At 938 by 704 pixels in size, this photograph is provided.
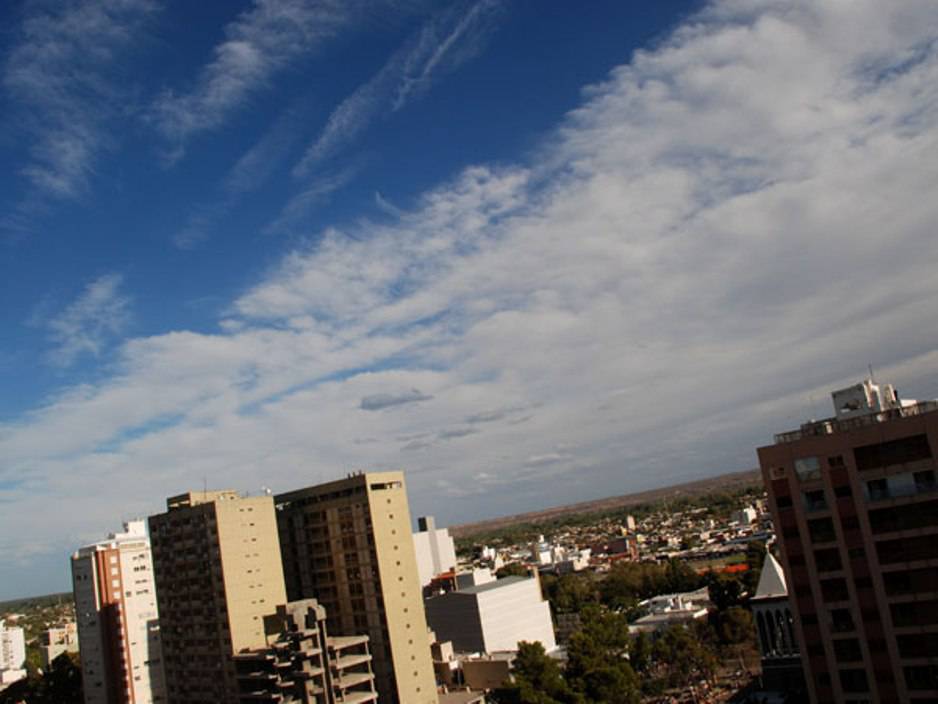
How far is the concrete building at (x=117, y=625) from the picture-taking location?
313 feet

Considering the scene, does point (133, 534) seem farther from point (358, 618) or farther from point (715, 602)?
point (715, 602)

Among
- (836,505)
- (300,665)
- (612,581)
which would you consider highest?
(836,505)

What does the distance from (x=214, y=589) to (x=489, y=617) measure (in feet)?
157

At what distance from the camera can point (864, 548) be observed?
39.8 metres

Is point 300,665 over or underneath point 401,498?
underneath

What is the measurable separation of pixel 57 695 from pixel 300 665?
6321 centimetres

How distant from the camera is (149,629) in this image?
3895 inches

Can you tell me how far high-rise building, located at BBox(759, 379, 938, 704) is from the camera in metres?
38.2

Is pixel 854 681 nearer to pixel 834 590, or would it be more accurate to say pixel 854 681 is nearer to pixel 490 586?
pixel 834 590

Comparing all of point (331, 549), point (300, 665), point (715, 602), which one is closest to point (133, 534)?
point (331, 549)

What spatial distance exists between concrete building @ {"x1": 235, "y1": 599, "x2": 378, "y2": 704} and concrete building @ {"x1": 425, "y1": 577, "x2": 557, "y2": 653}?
1697 inches

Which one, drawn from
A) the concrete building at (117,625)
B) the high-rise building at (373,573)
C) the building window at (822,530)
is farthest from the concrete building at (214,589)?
the building window at (822,530)

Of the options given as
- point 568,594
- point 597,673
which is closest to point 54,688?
point 597,673

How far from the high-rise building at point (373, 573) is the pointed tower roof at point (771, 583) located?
32.5m
